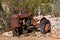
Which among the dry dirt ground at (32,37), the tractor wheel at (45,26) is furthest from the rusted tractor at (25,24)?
the dry dirt ground at (32,37)

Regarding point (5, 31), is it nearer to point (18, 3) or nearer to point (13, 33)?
point (13, 33)

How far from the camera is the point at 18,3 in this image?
33.2 feet

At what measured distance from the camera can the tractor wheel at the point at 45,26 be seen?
8430 mm

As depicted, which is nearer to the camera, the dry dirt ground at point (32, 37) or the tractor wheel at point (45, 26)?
the dry dirt ground at point (32, 37)

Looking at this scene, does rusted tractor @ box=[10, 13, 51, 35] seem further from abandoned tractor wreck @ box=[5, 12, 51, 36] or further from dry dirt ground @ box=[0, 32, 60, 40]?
dry dirt ground @ box=[0, 32, 60, 40]

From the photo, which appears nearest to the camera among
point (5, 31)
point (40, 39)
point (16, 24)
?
point (40, 39)

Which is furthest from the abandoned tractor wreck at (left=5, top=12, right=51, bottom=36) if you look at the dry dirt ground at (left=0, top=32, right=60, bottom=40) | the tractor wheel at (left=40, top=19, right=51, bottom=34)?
the dry dirt ground at (left=0, top=32, right=60, bottom=40)

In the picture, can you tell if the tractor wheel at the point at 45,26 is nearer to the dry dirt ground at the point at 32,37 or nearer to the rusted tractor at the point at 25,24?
the rusted tractor at the point at 25,24

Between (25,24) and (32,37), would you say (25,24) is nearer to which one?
(25,24)

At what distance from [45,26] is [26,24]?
2.50 feet

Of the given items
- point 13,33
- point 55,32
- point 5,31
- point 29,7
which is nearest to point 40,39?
point 55,32

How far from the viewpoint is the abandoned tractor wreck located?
828 cm

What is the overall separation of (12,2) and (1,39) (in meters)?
2.64

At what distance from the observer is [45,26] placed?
8.51 m
